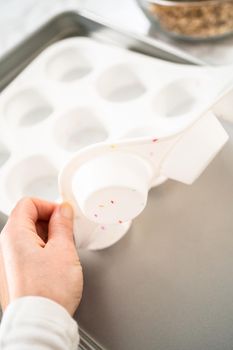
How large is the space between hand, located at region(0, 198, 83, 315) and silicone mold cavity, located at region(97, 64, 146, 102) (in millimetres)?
217

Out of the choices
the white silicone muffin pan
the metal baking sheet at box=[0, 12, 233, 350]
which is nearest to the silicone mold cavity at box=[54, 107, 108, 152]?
the white silicone muffin pan

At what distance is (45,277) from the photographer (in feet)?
1.49

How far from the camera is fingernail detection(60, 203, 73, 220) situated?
0.50m

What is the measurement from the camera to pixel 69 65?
709 millimetres

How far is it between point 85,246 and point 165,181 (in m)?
0.13

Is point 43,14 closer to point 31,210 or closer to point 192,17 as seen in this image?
point 192,17

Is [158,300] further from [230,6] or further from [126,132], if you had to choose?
[230,6]

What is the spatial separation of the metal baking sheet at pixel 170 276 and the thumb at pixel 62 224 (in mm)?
65

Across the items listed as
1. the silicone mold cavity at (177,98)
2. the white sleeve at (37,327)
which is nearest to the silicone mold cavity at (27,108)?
the silicone mold cavity at (177,98)

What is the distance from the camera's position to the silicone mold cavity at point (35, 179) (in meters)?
0.59

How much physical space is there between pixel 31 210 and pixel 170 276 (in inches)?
6.2

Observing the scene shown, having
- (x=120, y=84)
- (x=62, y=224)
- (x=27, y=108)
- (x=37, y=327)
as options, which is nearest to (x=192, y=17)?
(x=120, y=84)

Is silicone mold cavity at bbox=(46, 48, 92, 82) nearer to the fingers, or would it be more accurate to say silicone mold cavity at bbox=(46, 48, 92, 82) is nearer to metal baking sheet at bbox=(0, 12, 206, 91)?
metal baking sheet at bbox=(0, 12, 206, 91)

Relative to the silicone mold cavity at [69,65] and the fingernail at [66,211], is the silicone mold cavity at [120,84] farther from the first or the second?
the fingernail at [66,211]
